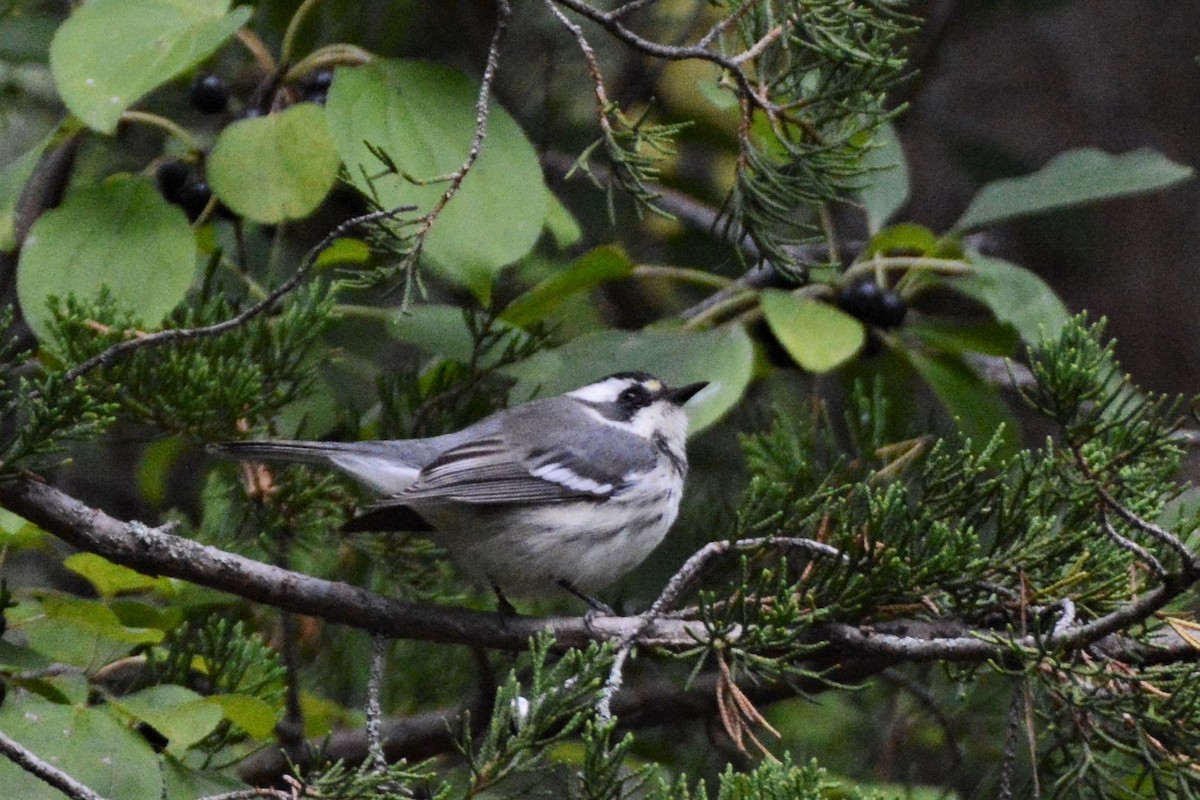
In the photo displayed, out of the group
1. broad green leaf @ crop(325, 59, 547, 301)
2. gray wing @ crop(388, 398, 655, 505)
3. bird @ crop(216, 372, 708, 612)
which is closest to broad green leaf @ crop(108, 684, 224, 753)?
bird @ crop(216, 372, 708, 612)

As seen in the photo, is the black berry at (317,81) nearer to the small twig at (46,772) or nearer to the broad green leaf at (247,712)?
the broad green leaf at (247,712)

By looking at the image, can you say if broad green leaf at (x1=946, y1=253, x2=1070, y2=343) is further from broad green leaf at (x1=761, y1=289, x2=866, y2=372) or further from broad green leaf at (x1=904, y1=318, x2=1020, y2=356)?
broad green leaf at (x1=761, y1=289, x2=866, y2=372)

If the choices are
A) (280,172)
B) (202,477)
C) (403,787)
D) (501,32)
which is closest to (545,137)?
(280,172)

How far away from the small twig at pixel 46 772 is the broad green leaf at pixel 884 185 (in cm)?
208

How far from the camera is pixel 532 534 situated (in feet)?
8.93

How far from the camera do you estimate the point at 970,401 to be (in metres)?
2.70

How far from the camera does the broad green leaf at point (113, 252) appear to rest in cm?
230

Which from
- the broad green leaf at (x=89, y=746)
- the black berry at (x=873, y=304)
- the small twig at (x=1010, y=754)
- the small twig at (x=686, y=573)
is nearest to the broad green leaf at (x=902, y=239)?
the black berry at (x=873, y=304)

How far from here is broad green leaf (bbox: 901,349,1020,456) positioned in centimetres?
265

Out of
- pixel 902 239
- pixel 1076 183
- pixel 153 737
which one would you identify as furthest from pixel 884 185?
pixel 153 737

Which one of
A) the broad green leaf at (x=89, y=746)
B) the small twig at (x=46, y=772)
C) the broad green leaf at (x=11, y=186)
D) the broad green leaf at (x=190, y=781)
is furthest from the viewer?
the broad green leaf at (x=11, y=186)

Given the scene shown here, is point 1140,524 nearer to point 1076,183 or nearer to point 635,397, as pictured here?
point 1076,183

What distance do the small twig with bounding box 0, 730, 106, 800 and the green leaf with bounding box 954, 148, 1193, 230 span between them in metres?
2.19

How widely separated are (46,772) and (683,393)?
1533 mm
